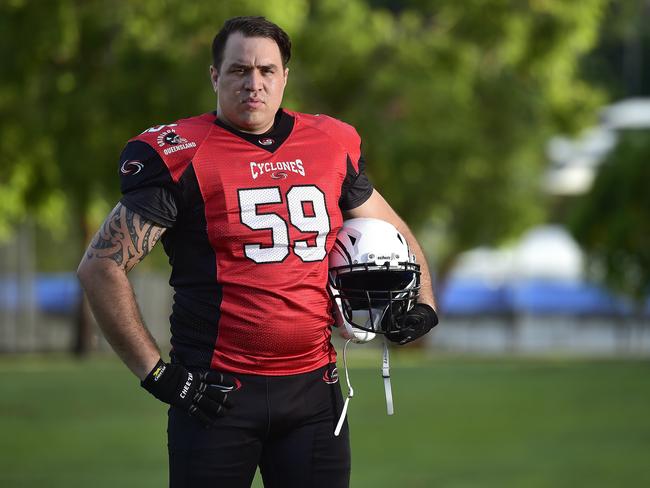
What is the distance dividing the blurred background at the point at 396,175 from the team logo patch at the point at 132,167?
8.21 m

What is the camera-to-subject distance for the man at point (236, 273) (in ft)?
13.6

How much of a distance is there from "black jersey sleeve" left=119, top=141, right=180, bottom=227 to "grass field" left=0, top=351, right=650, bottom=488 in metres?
7.19

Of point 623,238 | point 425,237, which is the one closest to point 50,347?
point 425,237

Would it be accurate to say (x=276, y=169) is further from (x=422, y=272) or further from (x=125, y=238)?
(x=422, y=272)

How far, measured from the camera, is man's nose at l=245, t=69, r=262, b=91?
418 centimetres

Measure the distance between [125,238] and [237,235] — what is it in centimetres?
34

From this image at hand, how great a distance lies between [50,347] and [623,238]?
19400 mm

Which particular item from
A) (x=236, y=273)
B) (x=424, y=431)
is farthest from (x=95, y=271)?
(x=424, y=431)

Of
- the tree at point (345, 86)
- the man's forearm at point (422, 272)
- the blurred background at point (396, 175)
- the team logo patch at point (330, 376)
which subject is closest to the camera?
the team logo patch at point (330, 376)

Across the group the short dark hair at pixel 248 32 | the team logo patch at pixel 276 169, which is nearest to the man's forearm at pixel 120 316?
the team logo patch at pixel 276 169

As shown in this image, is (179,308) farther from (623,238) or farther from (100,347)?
(100,347)

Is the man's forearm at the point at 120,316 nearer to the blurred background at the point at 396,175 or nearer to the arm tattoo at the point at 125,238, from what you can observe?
the arm tattoo at the point at 125,238

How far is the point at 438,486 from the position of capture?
36.5 feet

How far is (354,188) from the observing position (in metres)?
4.48
